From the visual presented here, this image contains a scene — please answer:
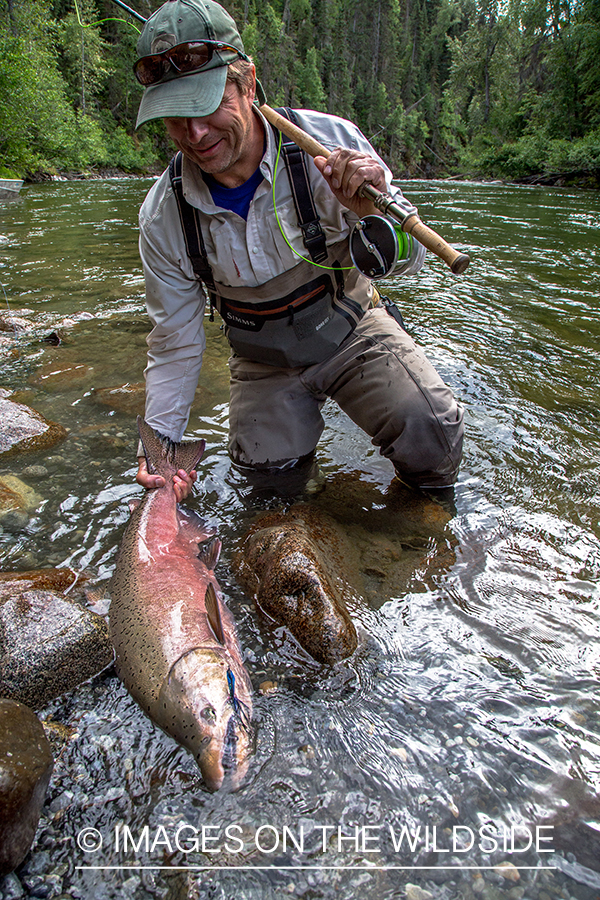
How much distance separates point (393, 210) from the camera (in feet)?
8.43

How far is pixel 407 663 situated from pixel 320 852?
81cm

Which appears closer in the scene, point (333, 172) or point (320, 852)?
point (320, 852)

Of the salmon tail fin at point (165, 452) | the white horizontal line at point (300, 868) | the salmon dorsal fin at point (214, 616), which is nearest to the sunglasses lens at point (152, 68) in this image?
the salmon tail fin at point (165, 452)


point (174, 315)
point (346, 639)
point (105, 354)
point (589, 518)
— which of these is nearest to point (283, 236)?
point (174, 315)

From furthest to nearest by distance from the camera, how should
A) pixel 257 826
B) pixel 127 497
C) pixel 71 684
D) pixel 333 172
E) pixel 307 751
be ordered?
1. pixel 127 497
2. pixel 333 172
3. pixel 71 684
4. pixel 307 751
5. pixel 257 826

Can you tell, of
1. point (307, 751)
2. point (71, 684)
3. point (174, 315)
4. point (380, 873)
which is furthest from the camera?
point (174, 315)

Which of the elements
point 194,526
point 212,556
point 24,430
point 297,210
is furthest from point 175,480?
point 297,210

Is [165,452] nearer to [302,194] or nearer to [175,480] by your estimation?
[175,480]

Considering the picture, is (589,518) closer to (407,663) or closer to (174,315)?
(407,663)

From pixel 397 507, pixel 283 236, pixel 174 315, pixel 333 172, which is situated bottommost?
pixel 397 507

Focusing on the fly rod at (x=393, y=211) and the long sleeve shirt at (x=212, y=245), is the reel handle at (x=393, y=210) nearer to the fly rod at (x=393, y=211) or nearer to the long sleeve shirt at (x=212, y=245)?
the fly rod at (x=393, y=211)

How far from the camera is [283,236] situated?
2.99 m

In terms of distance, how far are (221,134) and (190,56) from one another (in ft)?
1.14

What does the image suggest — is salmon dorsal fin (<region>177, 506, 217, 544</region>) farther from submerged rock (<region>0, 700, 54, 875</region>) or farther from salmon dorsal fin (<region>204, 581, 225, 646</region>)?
submerged rock (<region>0, 700, 54, 875</region>)
